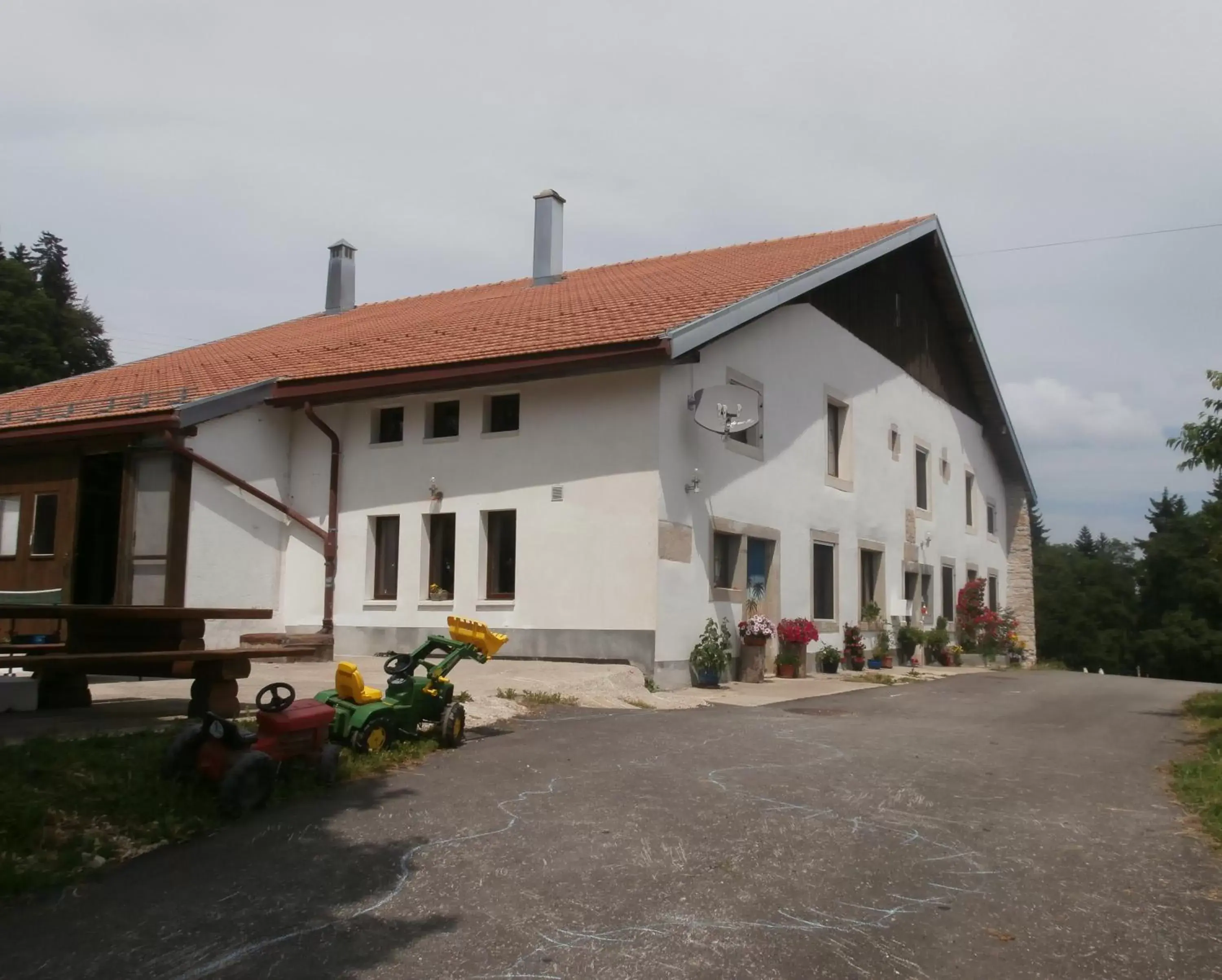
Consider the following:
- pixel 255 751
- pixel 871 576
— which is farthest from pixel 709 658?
pixel 255 751

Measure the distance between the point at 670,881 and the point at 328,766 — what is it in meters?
2.58

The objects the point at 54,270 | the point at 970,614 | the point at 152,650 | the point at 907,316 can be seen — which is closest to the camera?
the point at 152,650

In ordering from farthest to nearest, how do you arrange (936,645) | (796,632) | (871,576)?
(936,645)
(871,576)
(796,632)

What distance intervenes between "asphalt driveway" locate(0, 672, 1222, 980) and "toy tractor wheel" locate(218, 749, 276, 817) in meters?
0.11

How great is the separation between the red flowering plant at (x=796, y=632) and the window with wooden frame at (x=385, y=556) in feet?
18.9

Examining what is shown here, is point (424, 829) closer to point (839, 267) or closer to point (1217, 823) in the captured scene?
point (1217, 823)

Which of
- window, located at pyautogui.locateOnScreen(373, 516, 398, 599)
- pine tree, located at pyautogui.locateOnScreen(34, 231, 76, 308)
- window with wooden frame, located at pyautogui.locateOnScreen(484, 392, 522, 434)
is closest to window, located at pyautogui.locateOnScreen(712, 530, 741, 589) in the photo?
window with wooden frame, located at pyautogui.locateOnScreen(484, 392, 522, 434)

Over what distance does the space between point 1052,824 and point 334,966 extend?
13.4 ft

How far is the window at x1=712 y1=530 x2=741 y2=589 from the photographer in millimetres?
15922

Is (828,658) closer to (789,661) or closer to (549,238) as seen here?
(789,661)

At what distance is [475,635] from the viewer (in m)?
8.13

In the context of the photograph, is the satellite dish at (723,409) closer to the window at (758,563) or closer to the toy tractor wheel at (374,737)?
the window at (758,563)

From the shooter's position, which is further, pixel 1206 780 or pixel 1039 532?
pixel 1039 532

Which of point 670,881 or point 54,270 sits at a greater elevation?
point 54,270
